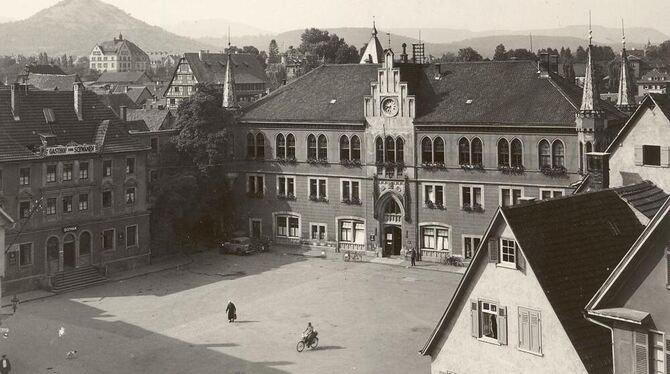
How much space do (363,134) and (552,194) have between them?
1652 cm

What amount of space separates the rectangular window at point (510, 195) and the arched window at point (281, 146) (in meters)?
20.2

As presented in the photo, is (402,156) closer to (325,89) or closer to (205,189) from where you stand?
(325,89)

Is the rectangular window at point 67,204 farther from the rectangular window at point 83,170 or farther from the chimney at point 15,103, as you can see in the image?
the chimney at point 15,103

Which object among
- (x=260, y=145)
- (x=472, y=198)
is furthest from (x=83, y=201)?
(x=472, y=198)

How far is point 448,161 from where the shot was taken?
199ft

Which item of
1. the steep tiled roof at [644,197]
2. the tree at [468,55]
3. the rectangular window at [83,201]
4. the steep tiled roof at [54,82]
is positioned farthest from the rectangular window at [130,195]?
the tree at [468,55]

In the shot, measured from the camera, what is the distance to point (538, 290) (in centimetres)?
2089

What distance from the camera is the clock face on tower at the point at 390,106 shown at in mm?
62562

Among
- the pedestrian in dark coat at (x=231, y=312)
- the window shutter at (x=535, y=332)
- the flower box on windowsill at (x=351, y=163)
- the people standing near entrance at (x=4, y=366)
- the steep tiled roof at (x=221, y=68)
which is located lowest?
the people standing near entrance at (x=4, y=366)

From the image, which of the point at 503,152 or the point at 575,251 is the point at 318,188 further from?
the point at 575,251

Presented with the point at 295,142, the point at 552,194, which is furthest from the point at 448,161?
the point at 295,142

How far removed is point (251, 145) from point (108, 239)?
56.3 feet

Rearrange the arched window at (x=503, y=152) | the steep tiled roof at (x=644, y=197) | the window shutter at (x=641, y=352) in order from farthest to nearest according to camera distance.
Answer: the arched window at (x=503, y=152), the steep tiled roof at (x=644, y=197), the window shutter at (x=641, y=352)

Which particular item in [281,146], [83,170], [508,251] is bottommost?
[508,251]
